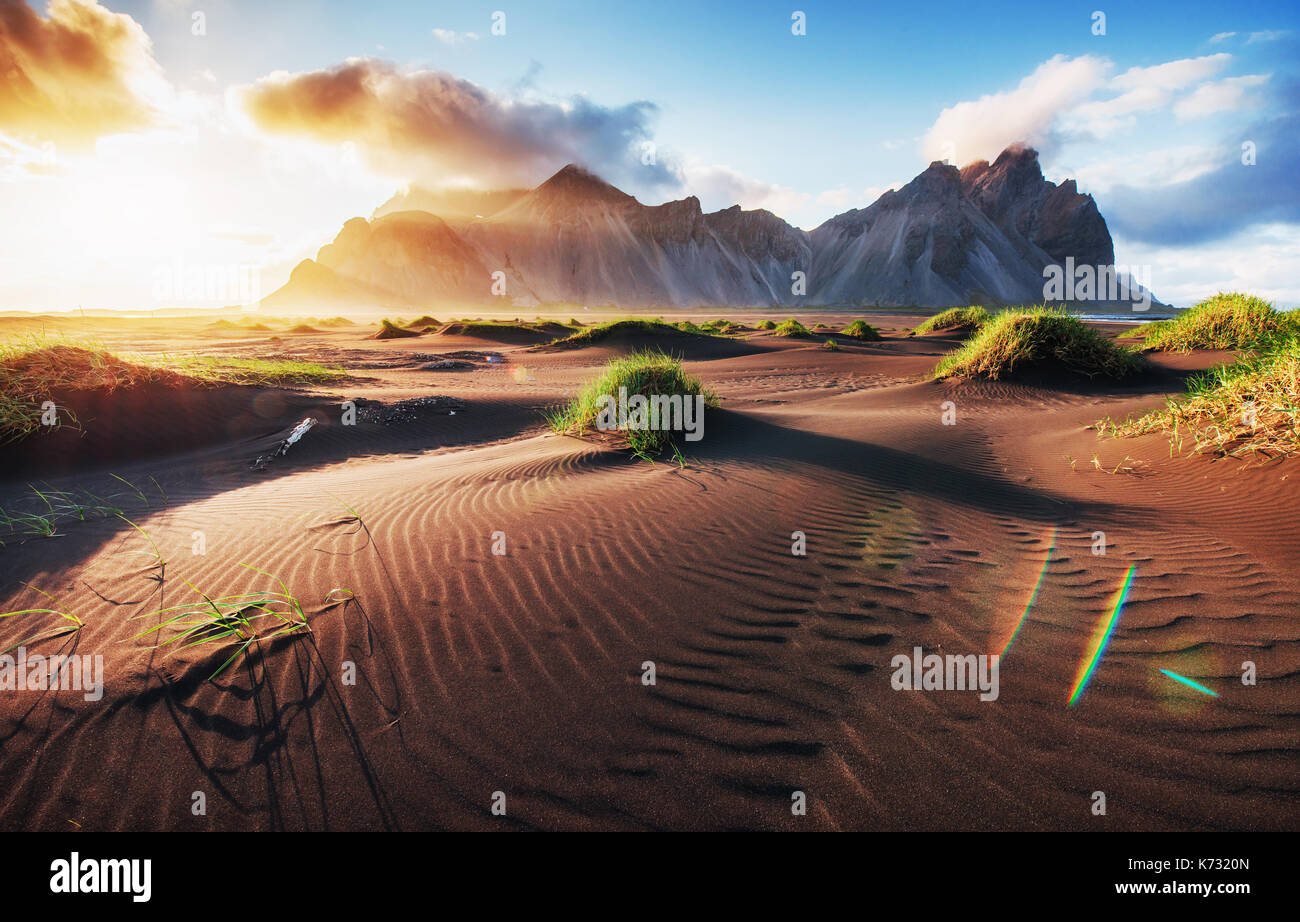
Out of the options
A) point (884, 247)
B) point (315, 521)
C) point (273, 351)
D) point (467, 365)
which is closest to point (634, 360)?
point (315, 521)

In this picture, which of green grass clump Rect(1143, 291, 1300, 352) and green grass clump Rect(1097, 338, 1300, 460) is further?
green grass clump Rect(1143, 291, 1300, 352)

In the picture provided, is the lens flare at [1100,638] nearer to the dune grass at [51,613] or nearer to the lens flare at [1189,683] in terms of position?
the lens flare at [1189,683]

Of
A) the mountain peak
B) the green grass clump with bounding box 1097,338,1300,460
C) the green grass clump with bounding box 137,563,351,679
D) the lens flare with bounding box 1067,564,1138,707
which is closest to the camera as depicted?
the lens flare with bounding box 1067,564,1138,707

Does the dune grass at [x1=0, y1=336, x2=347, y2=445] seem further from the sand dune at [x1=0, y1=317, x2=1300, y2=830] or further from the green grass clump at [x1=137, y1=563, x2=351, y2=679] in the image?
the green grass clump at [x1=137, y1=563, x2=351, y2=679]

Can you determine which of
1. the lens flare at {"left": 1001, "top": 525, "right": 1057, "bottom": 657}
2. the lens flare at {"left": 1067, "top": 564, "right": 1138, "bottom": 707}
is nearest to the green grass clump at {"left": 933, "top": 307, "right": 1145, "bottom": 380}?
the lens flare at {"left": 1001, "top": 525, "right": 1057, "bottom": 657}

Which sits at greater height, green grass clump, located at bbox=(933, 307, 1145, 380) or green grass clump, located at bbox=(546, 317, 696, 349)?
green grass clump, located at bbox=(546, 317, 696, 349)

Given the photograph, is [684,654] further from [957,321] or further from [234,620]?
[957,321]

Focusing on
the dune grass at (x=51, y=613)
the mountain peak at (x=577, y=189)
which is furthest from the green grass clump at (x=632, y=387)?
the mountain peak at (x=577, y=189)
